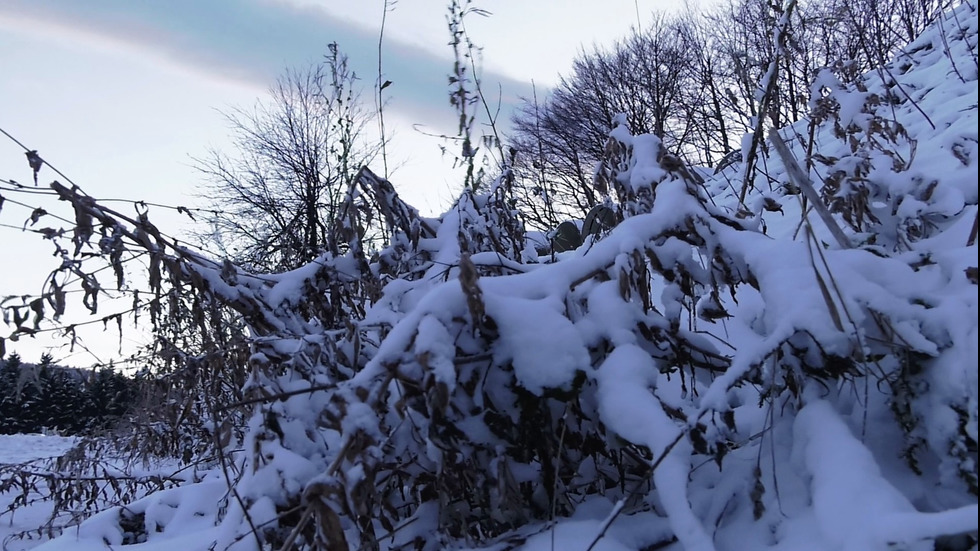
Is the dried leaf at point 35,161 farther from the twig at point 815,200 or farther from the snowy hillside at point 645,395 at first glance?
the twig at point 815,200

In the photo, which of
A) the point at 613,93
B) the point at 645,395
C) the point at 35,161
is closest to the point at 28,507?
the point at 35,161

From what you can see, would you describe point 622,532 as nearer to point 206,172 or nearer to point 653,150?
point 653,150

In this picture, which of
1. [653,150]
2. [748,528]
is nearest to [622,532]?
[748,528]

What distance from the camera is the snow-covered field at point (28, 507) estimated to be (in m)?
5.48

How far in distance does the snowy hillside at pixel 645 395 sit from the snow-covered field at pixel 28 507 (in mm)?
4167

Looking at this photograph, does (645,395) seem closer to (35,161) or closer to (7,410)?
(35,161)

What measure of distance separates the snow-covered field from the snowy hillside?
4.17 metres

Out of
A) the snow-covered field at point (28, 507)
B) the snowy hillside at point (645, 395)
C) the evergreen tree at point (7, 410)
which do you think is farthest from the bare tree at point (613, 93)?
the evergreen tree at point (7, 410)

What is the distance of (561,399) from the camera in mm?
1301

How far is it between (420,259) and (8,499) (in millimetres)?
9328

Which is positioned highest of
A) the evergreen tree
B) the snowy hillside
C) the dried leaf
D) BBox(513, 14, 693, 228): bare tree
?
BBox(513, 14, 693, 228): bare tree

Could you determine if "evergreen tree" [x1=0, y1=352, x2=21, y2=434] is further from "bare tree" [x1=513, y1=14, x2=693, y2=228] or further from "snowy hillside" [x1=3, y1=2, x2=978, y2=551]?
"snowy hillside" [x1=3, y1=2, x2=978, y2=551]

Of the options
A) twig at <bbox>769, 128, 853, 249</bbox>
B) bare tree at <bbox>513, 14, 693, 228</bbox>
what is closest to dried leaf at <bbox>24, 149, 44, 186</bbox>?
twig at <bbox>769, 128, 853, 249</bbox>

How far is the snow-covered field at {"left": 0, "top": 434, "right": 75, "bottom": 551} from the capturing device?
548 centimetres
